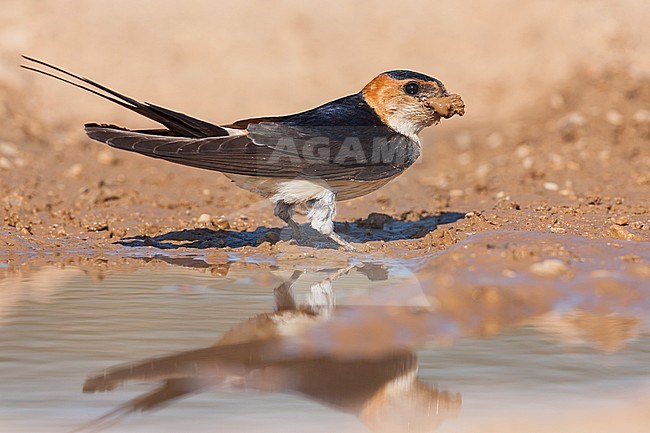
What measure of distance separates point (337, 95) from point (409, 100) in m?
4.04

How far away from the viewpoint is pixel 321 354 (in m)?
4.08

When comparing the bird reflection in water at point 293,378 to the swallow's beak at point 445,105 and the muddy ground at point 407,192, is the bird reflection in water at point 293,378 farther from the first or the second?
the swallow's beak at point 445,105

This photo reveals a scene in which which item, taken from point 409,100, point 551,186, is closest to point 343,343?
point 409,100

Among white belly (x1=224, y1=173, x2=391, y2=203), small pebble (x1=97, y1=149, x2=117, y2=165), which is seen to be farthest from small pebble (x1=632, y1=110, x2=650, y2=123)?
small pebble (x1=97, y1=149, x2=117, y2=165)

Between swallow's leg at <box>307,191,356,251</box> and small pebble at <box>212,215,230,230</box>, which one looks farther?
small pebble at <box>212,215,230,230</box>

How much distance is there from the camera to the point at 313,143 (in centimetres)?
615

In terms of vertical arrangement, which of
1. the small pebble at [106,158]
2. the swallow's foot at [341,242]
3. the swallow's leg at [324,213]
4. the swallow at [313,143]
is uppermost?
the small pebble at [106,158]

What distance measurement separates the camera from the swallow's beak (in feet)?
21.3

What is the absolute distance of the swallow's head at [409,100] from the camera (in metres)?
6.51

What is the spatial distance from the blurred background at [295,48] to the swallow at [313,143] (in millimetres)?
3937

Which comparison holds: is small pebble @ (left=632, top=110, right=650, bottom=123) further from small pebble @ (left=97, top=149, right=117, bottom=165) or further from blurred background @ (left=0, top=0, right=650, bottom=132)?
small pebble @ (left=97, top=149, right=117, bottom=165)

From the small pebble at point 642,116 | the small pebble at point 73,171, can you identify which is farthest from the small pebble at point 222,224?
the small pebble at point 642,116

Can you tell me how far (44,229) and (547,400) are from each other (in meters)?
4.40

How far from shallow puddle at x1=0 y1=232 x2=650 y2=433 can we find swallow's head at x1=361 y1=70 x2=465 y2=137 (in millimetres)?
1004
